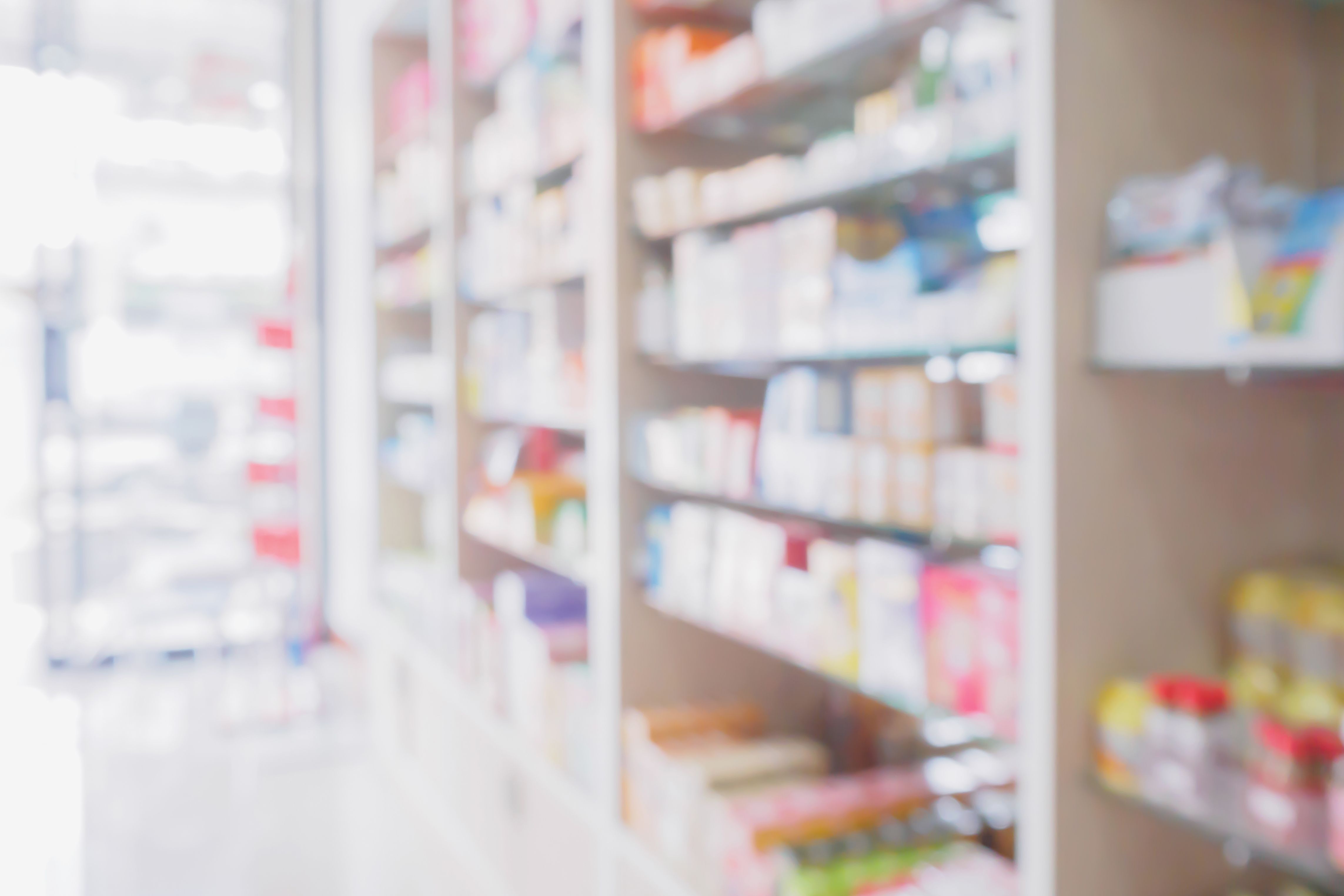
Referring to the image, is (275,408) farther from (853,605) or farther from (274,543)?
(853,605)

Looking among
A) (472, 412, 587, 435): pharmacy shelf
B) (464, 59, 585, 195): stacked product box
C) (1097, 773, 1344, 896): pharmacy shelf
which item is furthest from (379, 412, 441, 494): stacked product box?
(1097, 773, 1344, 896): pharmacy shelf

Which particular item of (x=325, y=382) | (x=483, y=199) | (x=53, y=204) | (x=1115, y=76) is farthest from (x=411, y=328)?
(x=1115, y=76)

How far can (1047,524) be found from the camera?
1349 millimetres

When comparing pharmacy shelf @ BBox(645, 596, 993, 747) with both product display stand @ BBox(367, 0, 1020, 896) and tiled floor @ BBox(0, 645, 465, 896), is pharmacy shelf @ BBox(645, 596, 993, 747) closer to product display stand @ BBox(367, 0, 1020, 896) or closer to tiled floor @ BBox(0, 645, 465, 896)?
product display stand @ BBox(367, 0, 1020, 896)

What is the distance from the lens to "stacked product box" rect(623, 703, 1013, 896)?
6.20 ft

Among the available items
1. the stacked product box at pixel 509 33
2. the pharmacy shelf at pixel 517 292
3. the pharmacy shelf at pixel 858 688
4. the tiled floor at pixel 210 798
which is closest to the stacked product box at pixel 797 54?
the stacked product box at pixel 509 33

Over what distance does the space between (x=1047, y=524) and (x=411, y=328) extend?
12.0 feet

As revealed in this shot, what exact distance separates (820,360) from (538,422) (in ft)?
3.79

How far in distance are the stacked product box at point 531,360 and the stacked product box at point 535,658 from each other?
54 cm

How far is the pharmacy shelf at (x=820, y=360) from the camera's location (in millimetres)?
1611

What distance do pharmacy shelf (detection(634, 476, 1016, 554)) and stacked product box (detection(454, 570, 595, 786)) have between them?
57cm

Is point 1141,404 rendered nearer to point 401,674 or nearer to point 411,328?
point 401,674

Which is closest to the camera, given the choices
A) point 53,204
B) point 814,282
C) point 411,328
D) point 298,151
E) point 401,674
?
point 814,282

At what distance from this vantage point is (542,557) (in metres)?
2.97
